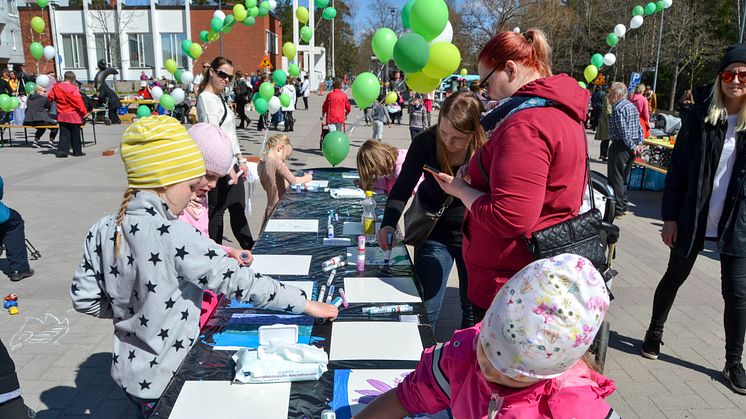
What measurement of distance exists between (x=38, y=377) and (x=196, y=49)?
257 inches

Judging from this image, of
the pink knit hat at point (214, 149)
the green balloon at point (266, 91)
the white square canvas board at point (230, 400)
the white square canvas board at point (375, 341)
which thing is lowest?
the white square canvas board at point (230, 400)

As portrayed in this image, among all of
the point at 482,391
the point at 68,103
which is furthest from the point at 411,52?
the point at 68,103

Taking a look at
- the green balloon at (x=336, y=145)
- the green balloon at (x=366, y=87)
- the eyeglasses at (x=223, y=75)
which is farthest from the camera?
the green balloon at (x=336, y=145)

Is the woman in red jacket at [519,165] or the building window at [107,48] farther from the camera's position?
the building window at [107,48]

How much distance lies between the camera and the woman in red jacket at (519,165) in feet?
5.58

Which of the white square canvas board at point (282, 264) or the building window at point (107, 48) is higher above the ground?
the building window at point (107, 48)

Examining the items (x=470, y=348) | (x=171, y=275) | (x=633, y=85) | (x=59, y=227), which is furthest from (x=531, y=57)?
(x=633, y=85)

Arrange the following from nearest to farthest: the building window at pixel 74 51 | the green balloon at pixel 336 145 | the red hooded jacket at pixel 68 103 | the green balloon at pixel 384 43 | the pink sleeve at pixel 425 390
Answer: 1. the pink sleeve at pixel 425 390
2. the green balloon at pixel 384 43
3. the green balloon at pixel 336 145
4. the red hooded jacket at pixel 68 103
5. the building window at pixel 74 51

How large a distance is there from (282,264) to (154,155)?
1.21 m

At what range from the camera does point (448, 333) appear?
375cm

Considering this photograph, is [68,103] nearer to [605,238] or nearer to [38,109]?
[38,109]

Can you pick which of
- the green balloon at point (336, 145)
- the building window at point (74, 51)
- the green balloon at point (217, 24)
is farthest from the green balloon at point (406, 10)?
the building window at point (74, 51)

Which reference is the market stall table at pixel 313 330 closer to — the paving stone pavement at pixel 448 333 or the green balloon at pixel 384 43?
the paving stone pavement at pixel 448 333

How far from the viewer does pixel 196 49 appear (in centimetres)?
848
